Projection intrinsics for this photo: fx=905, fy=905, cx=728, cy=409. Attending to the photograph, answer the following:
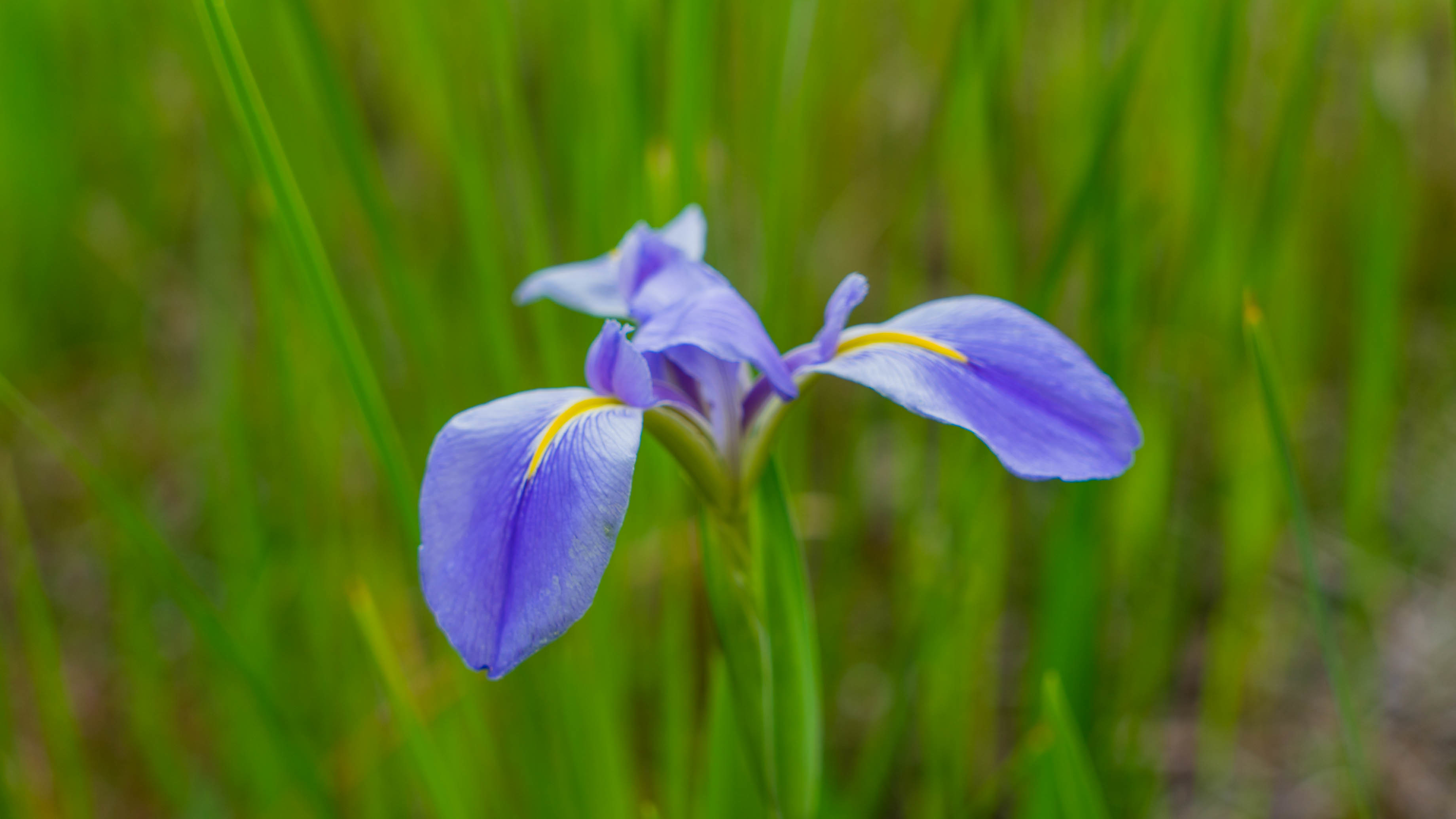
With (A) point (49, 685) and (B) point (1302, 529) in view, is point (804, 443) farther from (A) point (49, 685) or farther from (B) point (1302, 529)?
(A) point (49, 685)

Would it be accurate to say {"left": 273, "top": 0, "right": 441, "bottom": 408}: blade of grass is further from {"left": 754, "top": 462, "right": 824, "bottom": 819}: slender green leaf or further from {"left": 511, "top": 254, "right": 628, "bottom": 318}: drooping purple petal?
{"left": 754, "top": 462, "right": 824, "bottom": 819}: slender green leaf

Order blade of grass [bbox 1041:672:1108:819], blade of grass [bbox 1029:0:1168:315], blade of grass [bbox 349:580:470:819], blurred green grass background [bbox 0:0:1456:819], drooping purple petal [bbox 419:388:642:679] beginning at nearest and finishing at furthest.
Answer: drooping purple petal [bbox 419:388:642:679]
blade of grass [bbox 1041:672:1108:819]
blade of grass [bbox 349:580:470:819]
blade of grass [bbox 1029:0:1168:315]
blurred green grass background [bbox 0:0:1456:819]

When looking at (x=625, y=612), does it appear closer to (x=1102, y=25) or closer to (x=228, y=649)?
(x=228, y=649)

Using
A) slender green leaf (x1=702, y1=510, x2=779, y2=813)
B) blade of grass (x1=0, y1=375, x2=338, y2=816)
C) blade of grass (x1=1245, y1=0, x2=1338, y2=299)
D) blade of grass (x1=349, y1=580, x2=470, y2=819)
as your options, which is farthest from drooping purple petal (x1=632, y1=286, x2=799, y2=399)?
blade of grass (x1=1245, y1=0, x2=1338, y2=299)

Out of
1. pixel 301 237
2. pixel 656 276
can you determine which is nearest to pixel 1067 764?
pixel 656 276

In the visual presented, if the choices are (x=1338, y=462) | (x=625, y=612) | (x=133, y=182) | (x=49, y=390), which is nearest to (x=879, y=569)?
(x=625, y=612)

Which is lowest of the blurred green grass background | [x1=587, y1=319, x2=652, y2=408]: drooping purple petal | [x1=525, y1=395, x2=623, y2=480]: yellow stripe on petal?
the blurred green grass background
